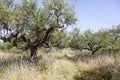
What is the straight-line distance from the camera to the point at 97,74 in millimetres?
11438

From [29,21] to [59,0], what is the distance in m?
2.44

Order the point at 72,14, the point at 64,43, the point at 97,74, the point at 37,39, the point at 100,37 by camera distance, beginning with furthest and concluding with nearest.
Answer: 1. the point at 100,37
2. the point at 64,43
3. the point at 37,39
4. the point at 72,14
5. the point at 97,74

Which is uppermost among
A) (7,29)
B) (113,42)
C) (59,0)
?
(59,0)

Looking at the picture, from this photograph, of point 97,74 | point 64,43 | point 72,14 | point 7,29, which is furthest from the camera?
point 64,43

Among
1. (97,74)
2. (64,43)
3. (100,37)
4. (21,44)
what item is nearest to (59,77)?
(97,74)

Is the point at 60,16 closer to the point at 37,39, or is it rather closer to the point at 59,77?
the point at 37,39

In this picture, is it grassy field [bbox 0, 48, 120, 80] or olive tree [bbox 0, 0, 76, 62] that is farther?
olive tree [bbox 0, 0, 76, 62]

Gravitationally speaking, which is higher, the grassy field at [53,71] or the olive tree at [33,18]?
the olive tree at [33,18]

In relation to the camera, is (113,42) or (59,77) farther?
(113,42)

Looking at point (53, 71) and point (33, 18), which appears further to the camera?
point (33, 18)

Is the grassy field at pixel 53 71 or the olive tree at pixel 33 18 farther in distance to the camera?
the olive tree at pixel 33 18

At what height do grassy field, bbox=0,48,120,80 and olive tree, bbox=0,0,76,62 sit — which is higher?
olive tree, bbox=0,0,76,62

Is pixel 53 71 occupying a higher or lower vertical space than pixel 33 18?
lower

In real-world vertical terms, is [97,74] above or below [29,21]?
below
